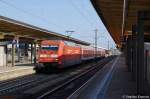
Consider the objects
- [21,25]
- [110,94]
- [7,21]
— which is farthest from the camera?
[21,25]

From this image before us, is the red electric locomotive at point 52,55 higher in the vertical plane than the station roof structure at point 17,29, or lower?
lower

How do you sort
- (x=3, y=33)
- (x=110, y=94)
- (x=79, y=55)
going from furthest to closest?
(x=79, y=55) → (x=3, y=33) → (x=110, y=94)

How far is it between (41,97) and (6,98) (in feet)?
5.17

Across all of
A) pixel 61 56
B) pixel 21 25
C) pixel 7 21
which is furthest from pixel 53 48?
pixel 7 21

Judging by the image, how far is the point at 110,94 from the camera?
18625 millimetres

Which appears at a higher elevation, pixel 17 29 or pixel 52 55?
pixel 17 29

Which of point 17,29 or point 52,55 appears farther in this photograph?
point 17,29

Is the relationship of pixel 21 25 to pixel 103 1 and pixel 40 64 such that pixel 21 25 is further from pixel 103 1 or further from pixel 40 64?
pixel 103 1

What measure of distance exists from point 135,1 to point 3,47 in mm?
30424

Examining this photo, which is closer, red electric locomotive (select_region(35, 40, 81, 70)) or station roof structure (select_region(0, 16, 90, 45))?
station roof structure (select_region(0, 16, 90, 45))

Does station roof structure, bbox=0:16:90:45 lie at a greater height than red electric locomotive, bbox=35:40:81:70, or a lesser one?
greater

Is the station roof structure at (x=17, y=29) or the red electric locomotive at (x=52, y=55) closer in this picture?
the station roof structure at (x=17, y=29)

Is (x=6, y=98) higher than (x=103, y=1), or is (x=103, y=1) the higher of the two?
(x=103, y=1)

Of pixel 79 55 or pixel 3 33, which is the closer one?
pixel 3 33
